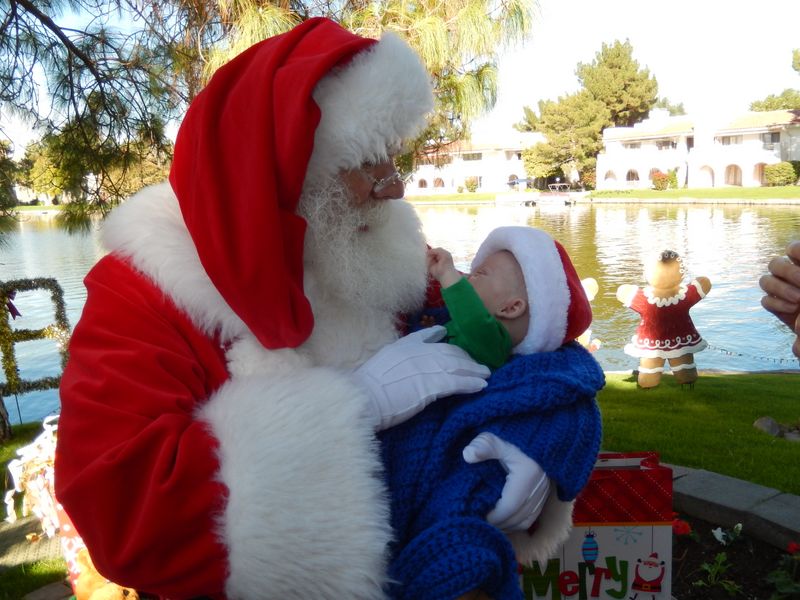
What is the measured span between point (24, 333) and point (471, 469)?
4.67 m

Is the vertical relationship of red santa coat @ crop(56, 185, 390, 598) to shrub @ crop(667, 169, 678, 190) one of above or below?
below

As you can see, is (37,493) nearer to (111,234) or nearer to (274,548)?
(111,234)

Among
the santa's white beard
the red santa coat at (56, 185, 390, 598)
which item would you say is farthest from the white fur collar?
the santa's white beard

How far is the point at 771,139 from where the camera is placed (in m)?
33.6

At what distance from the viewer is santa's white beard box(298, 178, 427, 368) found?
4.42 ft

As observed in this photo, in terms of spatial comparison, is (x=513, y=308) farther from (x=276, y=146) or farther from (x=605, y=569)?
(x=605, y=569)

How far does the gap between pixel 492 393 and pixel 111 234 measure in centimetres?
84

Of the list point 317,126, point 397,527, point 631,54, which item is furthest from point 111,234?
point 631,54

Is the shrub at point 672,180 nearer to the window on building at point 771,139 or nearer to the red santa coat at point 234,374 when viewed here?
the window on building at point 771,139

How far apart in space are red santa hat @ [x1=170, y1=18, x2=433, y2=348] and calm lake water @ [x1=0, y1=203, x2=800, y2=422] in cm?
44

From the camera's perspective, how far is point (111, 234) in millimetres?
1301

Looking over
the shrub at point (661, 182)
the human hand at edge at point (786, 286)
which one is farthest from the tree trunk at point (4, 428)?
the shrub at point (661, 182)

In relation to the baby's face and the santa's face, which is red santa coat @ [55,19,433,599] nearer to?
the santa's face

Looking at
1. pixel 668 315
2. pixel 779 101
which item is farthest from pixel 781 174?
pixel 668 315
